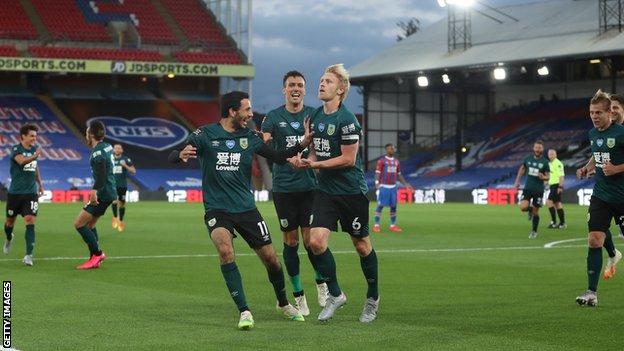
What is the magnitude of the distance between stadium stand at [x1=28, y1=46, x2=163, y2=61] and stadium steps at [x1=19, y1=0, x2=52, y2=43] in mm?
1224

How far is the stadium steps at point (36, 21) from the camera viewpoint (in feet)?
219

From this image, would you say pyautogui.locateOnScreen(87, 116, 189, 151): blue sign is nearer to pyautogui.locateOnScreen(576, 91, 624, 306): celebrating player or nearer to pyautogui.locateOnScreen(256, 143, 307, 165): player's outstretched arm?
pyautogui.locateOnScreen(576, 91, 624, 306): celebrating player

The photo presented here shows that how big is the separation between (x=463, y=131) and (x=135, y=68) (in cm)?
2215

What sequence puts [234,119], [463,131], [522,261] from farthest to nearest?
[463,131]
[522,261]
[234,119]

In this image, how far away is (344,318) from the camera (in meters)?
11.7

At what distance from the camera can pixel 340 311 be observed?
12.3m

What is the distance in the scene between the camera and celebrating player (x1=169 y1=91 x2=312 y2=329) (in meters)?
11.0

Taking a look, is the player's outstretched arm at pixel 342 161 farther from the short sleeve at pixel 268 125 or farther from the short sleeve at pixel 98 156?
the short sleeve at pixel 98 156

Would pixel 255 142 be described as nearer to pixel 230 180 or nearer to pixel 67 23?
pixel 230 180

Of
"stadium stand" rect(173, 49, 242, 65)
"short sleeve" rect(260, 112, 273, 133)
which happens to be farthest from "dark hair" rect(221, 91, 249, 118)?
"stadium stand" rect(173, 49, 242, 65)

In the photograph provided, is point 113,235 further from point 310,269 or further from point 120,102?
point 120,102

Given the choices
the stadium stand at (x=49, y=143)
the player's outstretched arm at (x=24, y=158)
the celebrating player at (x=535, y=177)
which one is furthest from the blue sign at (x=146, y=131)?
the player's outstretched arm at (x=24, y=158)

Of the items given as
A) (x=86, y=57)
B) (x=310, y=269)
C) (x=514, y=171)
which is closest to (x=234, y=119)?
→ (x=310, y=269)

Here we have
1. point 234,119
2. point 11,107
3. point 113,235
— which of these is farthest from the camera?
point 11,107
